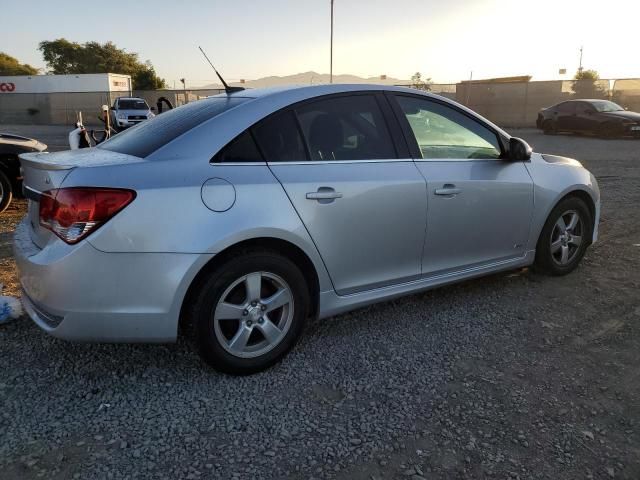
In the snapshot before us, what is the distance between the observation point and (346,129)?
11.4 ft

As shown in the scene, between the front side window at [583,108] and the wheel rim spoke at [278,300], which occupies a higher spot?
the front side window at [583,108]

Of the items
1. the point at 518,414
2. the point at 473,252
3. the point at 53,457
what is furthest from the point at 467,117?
the point at 53,457

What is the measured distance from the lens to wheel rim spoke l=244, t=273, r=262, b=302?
9.76ft

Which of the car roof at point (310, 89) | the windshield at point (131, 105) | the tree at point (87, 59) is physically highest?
the tree at point (87, 59)

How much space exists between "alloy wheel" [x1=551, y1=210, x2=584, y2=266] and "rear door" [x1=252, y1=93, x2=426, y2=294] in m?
1.63

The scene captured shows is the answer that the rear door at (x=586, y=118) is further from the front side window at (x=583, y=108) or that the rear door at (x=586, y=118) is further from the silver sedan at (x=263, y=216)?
the silver sedan at (x=263, y=216)

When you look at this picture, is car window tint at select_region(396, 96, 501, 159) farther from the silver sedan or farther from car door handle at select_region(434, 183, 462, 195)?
car door handle at select_region(434, 183, 462, 195)

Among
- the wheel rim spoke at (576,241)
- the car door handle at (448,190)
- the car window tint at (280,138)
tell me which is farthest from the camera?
the wheel rim spoke at (576,241)

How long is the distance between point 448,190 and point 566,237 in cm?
160

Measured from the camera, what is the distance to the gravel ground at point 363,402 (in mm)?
2408

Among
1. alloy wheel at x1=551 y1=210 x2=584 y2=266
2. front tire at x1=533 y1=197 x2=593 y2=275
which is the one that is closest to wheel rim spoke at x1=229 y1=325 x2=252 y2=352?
front tire at x1=533 y1=197 x2=593 y2=275

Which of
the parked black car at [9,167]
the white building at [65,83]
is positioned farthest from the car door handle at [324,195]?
the white building at [65,83]

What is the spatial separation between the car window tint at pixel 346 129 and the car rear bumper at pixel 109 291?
3.58ft

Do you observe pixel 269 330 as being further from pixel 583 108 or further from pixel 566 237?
pixel 583 108
